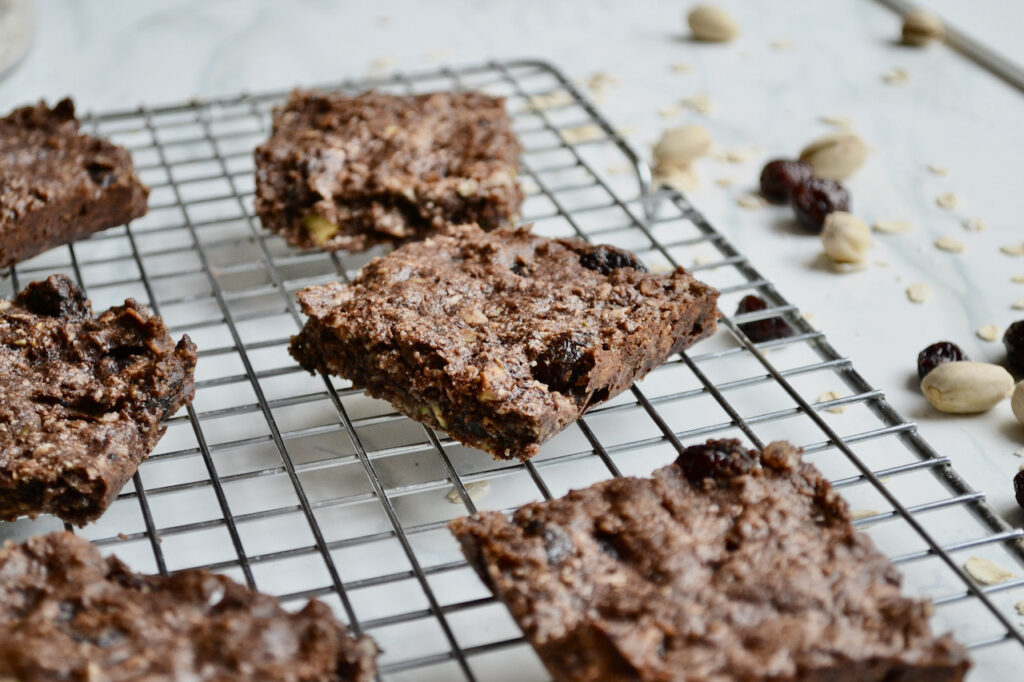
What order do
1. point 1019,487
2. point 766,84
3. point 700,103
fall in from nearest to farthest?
point 1019,487, point 700,103, point 766,84

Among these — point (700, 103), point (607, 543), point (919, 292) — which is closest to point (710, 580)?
point (607, 543)

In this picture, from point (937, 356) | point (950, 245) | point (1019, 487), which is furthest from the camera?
point (950, 245)

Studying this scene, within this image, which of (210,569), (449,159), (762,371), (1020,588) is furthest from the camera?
(449,159)

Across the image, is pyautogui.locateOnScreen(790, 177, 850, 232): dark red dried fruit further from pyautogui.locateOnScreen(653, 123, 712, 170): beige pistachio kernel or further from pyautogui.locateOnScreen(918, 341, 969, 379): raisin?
pyautogui.locateOnScreen(918, 341, 969, 379): raisin

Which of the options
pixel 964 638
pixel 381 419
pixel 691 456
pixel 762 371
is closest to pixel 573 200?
pixel 762 371

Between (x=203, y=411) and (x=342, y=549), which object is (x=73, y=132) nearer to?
(x=203, y=411)

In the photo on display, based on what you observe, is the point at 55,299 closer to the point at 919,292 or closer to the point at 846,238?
the point at 846,238
